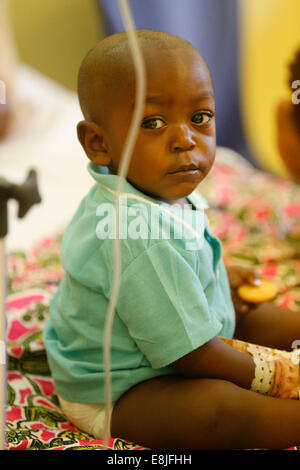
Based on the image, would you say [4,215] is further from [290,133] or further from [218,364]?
[290,133]

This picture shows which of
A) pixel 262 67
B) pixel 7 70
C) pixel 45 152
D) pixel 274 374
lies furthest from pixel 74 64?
pixel 274 374

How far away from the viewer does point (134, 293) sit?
0.64 m

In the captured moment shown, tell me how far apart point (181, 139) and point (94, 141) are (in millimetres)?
112

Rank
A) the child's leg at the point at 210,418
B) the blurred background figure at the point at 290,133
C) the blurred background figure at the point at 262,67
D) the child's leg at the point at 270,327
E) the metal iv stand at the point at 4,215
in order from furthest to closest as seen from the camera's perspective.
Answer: the blurred background figure at the point at 262,67 < the blurred background figure at the point at 290,133 < the child's leg at the point at 270,327 < the child's leg at the point at 210,418 < the metal iv stand at the point at 4,215

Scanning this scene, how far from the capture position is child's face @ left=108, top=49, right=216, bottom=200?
0.61 m

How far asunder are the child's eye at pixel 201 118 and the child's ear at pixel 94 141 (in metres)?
0.11

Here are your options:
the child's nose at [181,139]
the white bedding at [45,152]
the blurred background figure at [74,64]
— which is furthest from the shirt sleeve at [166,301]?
the blurred background figure at [74,64]

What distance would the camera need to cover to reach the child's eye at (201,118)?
2.09ft

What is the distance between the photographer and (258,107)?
1.91m

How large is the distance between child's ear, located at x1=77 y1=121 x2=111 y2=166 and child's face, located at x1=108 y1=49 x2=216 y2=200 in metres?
0.01

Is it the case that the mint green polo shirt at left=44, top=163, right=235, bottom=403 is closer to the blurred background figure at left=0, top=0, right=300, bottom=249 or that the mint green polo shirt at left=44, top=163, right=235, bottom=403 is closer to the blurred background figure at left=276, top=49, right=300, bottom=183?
the blurred background figure at left=276, top=49, right=300, bottom=183

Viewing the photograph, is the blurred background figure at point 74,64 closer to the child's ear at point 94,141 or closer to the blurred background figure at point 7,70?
the blurred background figure at point 7,70

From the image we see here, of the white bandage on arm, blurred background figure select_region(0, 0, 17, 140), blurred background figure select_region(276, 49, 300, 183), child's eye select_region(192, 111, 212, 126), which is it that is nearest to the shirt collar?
child's eye select_region(192, 111, 212, 126)
